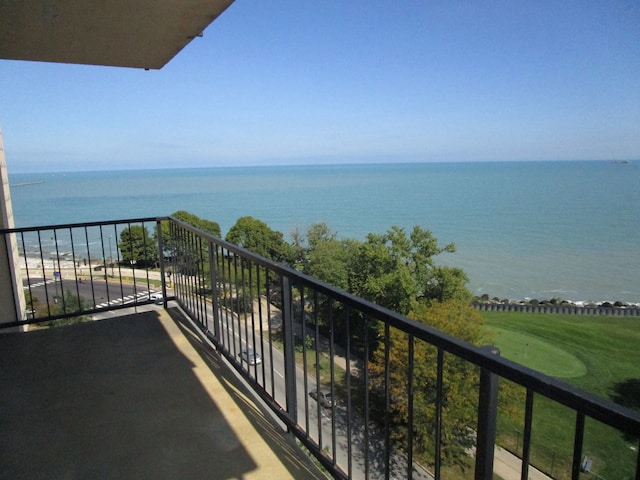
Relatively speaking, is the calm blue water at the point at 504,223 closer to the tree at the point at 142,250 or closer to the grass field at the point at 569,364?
the grass field at the point at 569,364

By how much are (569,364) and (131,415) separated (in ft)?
68.0

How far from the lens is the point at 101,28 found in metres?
2.21

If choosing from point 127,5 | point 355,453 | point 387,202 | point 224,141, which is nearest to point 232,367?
point 127,5

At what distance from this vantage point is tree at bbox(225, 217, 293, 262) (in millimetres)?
30766

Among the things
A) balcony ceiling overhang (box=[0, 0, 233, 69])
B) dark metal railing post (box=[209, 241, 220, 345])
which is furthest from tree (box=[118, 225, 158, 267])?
balcony ceiling overhang (box=[0, 0, 233, 69])

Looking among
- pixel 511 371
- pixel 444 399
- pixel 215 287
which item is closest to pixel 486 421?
pixel 511 371

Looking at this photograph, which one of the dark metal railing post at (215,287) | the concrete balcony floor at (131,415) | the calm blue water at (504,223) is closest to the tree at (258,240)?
the calm blue water at (504,223)

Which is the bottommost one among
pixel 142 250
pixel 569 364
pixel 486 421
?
pixel 569 364

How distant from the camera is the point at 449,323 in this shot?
1598 centimetres

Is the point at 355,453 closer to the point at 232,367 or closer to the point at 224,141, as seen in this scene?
the point at 232,367

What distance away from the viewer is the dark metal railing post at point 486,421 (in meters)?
0.85

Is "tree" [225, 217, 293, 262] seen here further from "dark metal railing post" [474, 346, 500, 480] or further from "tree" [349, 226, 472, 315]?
"dark metal railing post" [474, 346, 500, 480]

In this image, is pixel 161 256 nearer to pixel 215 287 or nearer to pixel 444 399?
pixel 215 287

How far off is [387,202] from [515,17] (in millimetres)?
31828
